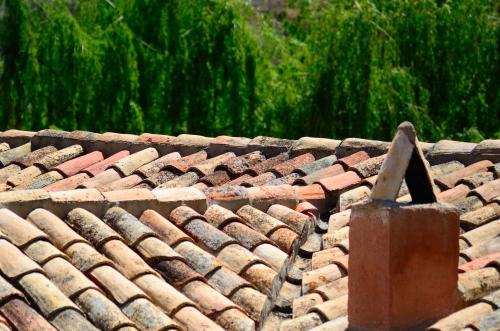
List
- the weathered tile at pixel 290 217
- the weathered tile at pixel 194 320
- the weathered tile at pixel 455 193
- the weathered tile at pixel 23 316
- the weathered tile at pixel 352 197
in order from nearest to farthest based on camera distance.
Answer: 1. the weathered tile at pixel 23 316
2. the weathered tile at pixel 194 320
3. the weathered tile at pixel 290 217
4. the weathered tile at pixel 455 193
5. the weathered tile at pixel 352 197

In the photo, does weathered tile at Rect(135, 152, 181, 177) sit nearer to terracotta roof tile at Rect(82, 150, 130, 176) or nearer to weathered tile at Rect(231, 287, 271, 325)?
terracotta roof tile at Rect(82, 150, 130, 176)

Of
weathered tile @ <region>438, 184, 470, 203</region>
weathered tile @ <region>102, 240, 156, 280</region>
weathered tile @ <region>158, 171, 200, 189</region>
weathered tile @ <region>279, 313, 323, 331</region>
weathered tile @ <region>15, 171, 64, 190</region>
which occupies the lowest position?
weathered tile @ <region>279, 313, 323, 331</region>

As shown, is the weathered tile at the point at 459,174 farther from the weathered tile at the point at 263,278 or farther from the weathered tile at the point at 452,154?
the weathered tile at the point at 263,278

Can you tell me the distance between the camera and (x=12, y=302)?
17.4ft

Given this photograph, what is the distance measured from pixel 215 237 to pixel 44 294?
121 centimetres

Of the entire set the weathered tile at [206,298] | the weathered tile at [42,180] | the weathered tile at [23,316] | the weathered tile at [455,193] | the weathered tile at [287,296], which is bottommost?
the weathered tile at [287,296]

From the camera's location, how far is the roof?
5.44 m

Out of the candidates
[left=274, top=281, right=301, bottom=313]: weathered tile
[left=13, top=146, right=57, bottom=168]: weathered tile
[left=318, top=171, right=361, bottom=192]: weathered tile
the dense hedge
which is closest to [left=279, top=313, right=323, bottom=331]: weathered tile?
[left=274, top=281, right=301, bottom=313]: weathered tile

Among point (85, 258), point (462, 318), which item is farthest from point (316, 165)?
point (462, 318)

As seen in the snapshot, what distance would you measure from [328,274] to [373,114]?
1138cm

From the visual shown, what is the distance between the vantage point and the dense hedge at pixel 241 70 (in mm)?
17578

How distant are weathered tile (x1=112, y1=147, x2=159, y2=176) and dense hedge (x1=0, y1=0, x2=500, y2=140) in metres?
9.09

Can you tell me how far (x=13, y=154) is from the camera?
29.7ft

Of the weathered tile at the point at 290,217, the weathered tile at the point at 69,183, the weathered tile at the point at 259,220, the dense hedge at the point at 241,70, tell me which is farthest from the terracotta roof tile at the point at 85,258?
the dense hedge at the point at 241,70
